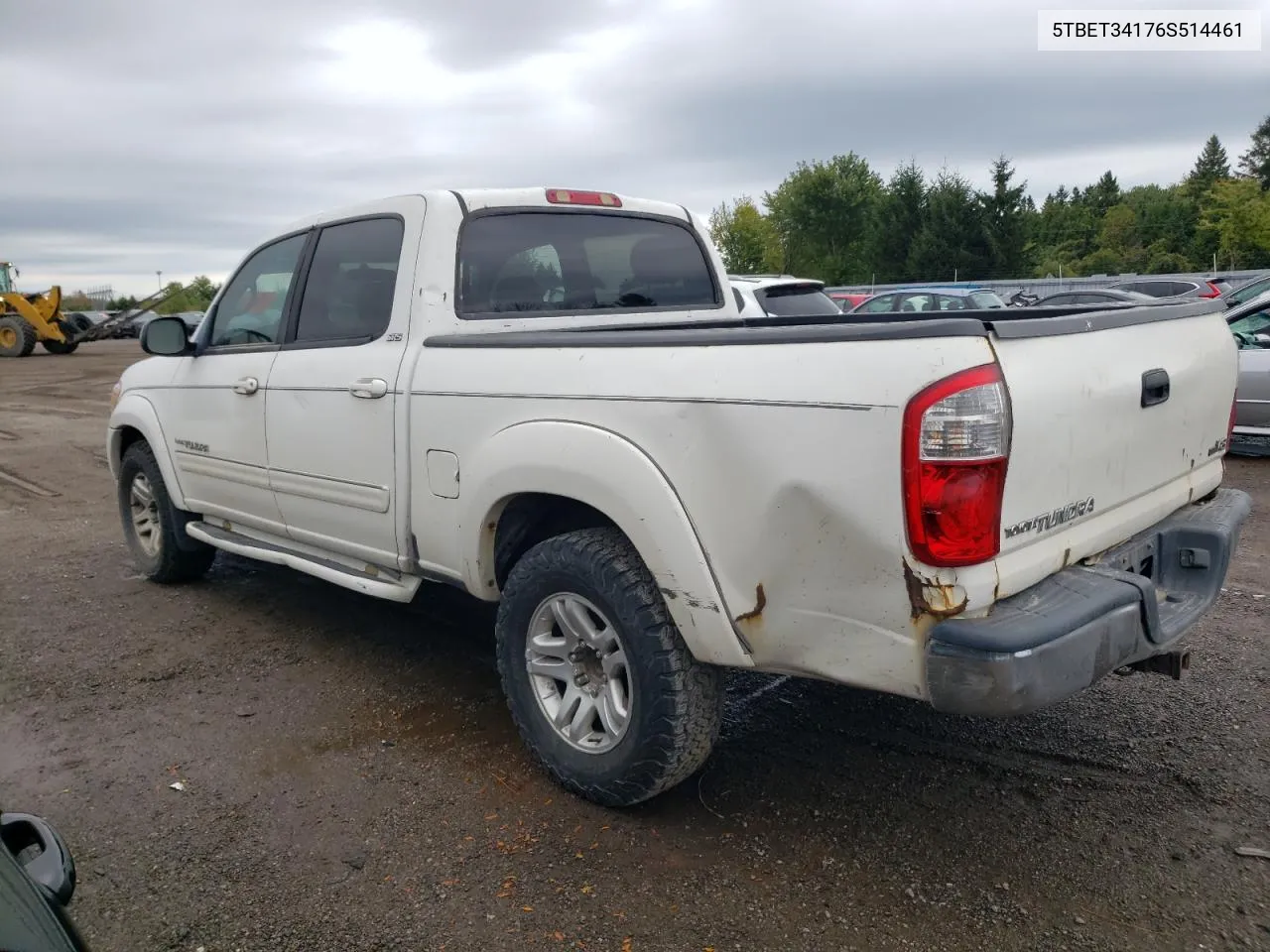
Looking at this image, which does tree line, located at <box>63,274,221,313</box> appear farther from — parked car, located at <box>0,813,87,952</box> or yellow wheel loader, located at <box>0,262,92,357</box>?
parked car, located at <box>0,813,87,952</box>

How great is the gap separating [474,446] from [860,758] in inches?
66.7

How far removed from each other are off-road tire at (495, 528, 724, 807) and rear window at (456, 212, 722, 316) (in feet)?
3.90

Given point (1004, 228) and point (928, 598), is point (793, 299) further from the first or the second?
point (1004, 228)

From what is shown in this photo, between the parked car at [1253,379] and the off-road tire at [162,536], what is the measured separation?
312 inches

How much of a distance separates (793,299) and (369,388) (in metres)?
8.19

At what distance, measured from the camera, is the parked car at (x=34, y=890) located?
1444 mm

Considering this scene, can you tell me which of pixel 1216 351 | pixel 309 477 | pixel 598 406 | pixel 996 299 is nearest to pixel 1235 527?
pixel 1216 351

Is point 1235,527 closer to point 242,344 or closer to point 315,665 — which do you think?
point 315,665

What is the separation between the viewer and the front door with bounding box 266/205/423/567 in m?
3.84

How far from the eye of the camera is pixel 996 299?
594 inches

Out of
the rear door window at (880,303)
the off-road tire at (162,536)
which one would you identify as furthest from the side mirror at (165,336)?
the rear door window at (880,303)

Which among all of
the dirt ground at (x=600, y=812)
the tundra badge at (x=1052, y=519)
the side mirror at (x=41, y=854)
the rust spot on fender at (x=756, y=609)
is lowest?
the dirt ground at (x=600, y=812)

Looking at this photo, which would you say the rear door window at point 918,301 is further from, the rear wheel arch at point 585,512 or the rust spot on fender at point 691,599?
the rust spot on fender at point 691,599

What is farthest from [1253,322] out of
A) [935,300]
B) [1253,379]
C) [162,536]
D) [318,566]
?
[162,536]
